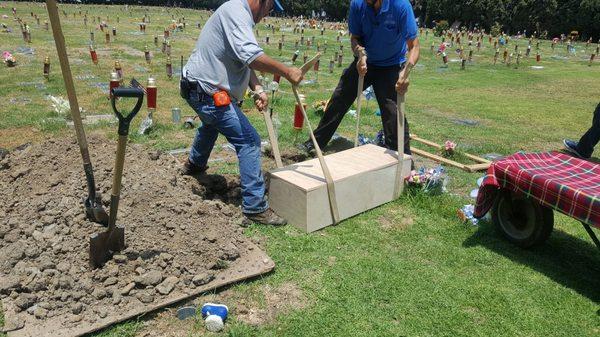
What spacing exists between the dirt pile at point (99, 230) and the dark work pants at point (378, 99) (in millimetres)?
1548

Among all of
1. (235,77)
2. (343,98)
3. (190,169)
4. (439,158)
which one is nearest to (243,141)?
(235,77)

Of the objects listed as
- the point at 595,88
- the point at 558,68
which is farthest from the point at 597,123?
the point at 558,68

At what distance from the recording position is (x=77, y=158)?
179 inches

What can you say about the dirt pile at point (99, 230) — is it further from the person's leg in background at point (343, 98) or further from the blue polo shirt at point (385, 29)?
the blue polo shirt at point (385, 29)

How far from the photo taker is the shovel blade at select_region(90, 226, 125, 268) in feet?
10.2

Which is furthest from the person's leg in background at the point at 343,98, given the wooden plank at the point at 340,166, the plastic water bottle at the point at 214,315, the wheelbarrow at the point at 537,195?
the plastic water bottle at the point at 214,315

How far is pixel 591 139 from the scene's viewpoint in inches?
255

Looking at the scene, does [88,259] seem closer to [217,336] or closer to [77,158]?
[217,336]

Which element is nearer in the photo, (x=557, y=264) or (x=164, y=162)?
(x=557, y=264)

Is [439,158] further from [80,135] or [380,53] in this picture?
[80,135]

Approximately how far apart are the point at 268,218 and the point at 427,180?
1.76m

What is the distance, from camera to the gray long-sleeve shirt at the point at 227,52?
12.2 ft

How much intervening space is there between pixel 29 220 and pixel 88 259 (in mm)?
806

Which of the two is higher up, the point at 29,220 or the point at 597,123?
the point at 597,123
